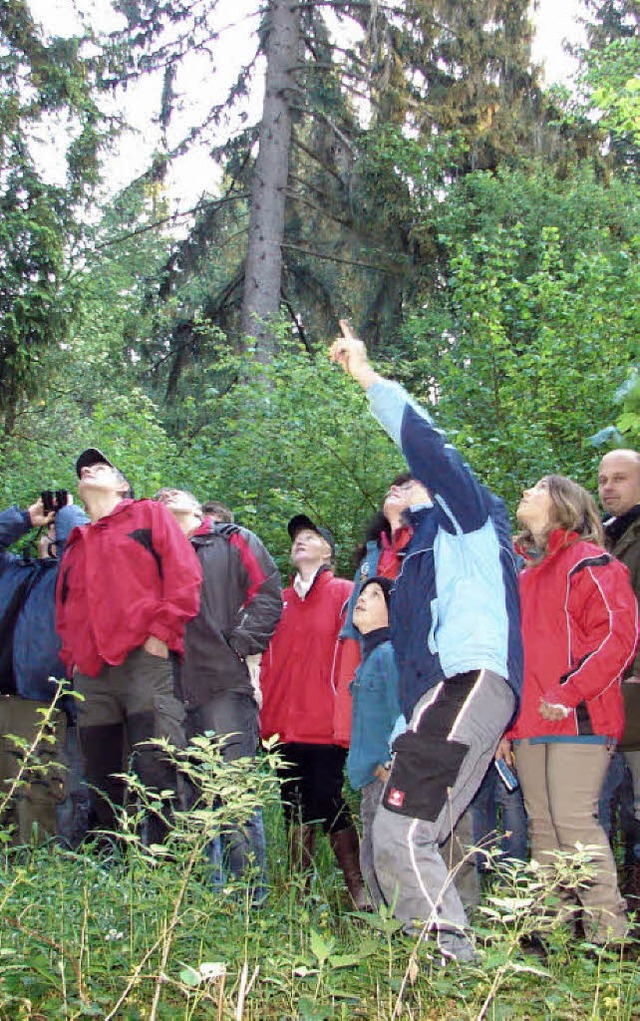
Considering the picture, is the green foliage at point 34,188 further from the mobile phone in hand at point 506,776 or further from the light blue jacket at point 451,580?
the light blue jacket at point 451,580

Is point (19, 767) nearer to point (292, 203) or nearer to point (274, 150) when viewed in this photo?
point (274, 150)

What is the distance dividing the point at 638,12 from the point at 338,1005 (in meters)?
22.3

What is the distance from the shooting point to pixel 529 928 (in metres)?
2.83

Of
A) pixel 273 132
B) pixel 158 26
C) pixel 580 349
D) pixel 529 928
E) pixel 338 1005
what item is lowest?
pixel 338 1005

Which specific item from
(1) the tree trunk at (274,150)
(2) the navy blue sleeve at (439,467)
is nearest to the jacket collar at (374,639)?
(2) the navy blue sleeve at (439,467)

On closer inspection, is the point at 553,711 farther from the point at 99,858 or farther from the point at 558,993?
the point at 99,858

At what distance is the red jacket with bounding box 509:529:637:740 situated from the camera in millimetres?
4484

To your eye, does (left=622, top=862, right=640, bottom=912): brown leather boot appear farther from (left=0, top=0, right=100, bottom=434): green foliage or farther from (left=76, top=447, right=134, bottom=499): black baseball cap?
(left=0, top=0, right=100, bottom=434): green foliage

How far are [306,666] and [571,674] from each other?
6.31 feet

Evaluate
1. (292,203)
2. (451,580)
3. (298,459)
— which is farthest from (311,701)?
(292,203)

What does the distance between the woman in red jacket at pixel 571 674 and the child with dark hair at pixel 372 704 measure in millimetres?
578

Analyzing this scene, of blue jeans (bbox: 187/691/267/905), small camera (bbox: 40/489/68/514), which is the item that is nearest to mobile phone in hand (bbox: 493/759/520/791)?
blue jeans (bbox: 187/691/267/905)

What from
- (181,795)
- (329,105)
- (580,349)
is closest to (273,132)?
(329,105)

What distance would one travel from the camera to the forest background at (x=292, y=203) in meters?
11.5
